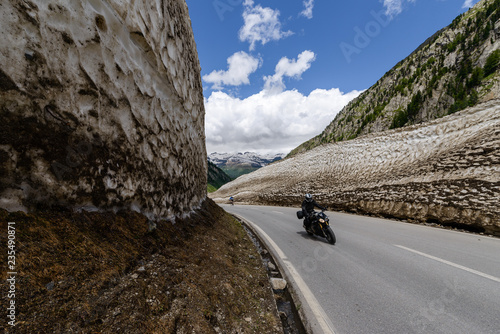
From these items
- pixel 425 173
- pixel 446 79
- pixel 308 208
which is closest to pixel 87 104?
pixel 308 208

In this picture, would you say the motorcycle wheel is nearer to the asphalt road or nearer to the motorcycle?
the motorcycle

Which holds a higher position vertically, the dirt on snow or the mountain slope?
the mountain slope

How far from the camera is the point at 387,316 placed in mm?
3000

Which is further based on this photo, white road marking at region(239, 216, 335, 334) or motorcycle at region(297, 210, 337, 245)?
motorcycle at region(297, 210, 337, 245)

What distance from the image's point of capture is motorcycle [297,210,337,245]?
6.70 m

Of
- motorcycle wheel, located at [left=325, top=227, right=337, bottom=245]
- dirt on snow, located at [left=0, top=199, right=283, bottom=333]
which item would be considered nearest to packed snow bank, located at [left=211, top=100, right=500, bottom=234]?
motorcycle wheel, located at [left=325, top=227, right=337, bottom=245]

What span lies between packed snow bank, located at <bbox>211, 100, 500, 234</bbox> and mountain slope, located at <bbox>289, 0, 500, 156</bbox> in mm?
44862

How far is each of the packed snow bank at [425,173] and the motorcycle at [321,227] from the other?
227 inches

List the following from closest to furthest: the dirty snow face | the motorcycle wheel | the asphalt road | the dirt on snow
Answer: the dirt on snow < the dirty snow face < the asphalt road < the motorcycle wheel

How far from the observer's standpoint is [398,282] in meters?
3.93

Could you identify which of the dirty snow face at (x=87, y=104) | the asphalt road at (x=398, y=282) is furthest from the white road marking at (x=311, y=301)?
the dirty snow face at (x=87, y=104)

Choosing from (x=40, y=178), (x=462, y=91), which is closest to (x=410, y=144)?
(x=40, y=178)

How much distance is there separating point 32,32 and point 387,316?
605 centimetres

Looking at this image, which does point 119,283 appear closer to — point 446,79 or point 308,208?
point 308,208
